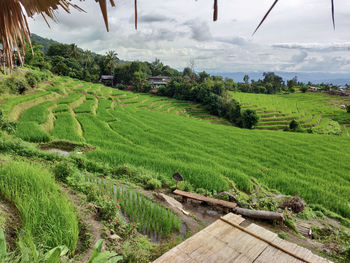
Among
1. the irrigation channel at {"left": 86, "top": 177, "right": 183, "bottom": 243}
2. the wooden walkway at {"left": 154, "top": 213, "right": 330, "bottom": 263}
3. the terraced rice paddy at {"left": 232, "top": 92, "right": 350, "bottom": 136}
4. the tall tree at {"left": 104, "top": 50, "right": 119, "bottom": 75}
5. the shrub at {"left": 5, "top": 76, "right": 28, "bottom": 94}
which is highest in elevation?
the tall tree at {"left": 104, "top": 50, "right": 119, "bottom": 75}

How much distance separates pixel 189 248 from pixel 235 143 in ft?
41.0

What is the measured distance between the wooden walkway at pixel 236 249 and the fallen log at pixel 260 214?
303cm

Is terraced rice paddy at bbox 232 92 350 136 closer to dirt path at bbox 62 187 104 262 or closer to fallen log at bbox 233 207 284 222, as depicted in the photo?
fallen log at bbox 233 207 284 222

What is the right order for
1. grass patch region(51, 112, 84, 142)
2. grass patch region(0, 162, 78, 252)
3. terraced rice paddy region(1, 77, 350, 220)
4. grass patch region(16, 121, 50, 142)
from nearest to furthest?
grass patch region(0, 162, 78, 252) < terraced rice paddy region(1, 77, 350, 220) < grass patch region(16, 121, 50, 142) < grass patch region(51, 112, 84, 142)

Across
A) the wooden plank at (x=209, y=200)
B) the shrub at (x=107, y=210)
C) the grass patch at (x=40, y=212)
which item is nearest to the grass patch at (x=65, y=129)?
the grass patch at (x=40, y=212)

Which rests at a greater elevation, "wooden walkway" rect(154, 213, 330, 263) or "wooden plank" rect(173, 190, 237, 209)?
"wooden walkway" rect(154, 213, 330, 263)

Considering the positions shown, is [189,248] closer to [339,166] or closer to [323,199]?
[323,199]

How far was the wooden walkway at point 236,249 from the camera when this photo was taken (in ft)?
5.21

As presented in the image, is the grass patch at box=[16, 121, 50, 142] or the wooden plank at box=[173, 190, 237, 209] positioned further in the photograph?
the grass patch at box=[16, 121, 50, 142]

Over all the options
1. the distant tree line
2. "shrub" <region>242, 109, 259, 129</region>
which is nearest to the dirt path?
the distant tree line

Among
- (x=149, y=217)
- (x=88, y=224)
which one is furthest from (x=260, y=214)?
(x=88, y=224)

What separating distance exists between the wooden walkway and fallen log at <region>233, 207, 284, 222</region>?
3.03m

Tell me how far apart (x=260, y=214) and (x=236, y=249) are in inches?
134

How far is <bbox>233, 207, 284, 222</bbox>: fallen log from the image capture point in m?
4.50
